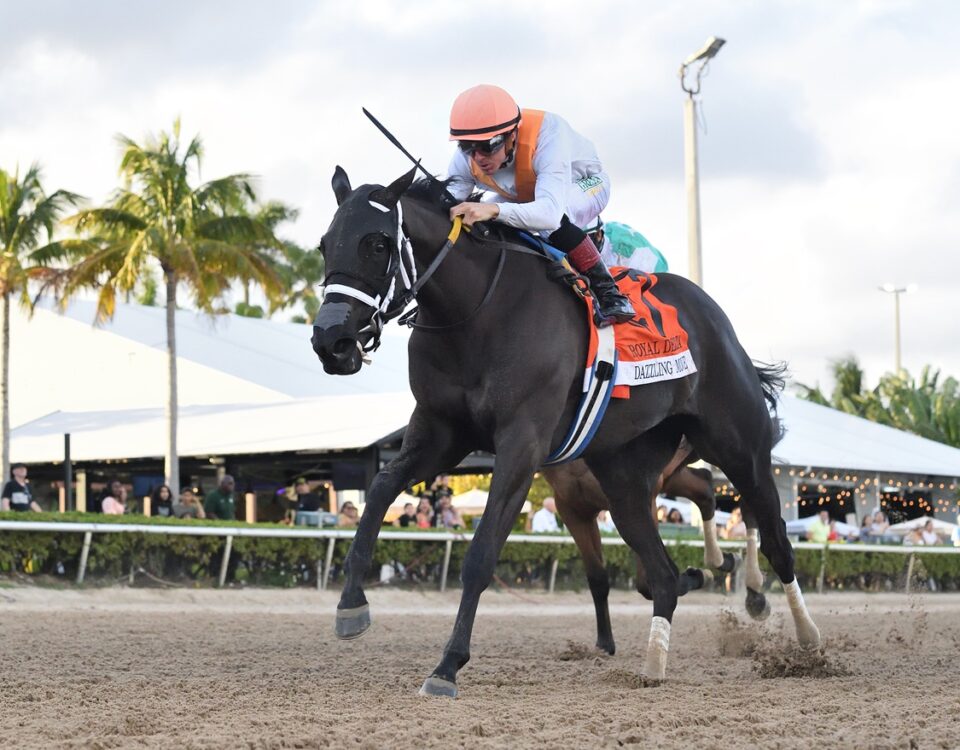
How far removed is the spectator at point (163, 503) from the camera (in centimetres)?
1598

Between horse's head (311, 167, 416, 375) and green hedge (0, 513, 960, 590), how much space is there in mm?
8799

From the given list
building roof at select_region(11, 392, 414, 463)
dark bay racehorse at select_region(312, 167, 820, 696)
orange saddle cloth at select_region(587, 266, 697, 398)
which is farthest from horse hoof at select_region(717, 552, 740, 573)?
building roof at select_region(11, 392, 414, 463)

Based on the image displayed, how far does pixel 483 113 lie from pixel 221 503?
11.3 meters

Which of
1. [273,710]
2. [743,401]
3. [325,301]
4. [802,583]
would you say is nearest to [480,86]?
[325,301]

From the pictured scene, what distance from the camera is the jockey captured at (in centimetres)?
607

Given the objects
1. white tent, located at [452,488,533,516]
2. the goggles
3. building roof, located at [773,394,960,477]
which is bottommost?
white tent, located at [452,488,533,516]

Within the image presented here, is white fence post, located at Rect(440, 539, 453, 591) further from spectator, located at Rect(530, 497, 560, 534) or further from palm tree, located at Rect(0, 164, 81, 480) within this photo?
palm tree, located at Rect(0, 164, 81, 480)

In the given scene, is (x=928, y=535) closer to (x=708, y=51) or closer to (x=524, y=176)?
(x=708, y=51)

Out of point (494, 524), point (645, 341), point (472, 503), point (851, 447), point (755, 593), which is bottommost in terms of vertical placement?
point (755, 593)

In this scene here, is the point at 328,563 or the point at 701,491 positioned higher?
the point at 701,491

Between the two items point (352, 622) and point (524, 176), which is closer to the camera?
point (352, 622)

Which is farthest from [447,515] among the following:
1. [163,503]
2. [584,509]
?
[584,509]

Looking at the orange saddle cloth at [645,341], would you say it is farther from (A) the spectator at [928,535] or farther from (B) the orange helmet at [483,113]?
(A) the spectator at [928,535]

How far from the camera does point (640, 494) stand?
7.07 metres
